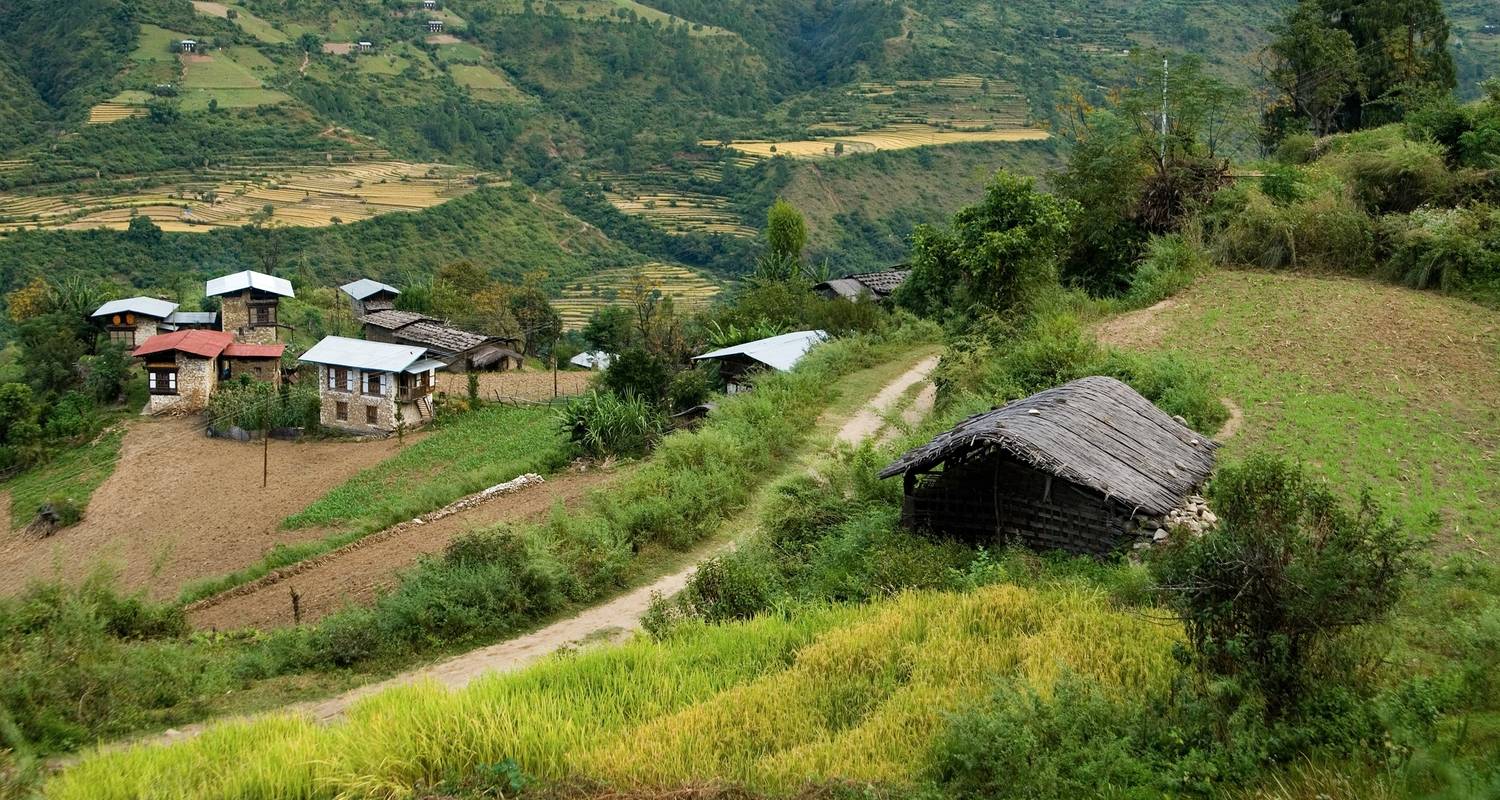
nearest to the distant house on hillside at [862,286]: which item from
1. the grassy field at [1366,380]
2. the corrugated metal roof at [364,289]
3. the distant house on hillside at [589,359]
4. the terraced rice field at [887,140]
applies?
the distant house on hillside at [589,359]

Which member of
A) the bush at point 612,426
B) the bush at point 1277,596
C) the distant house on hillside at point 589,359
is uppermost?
the bush at point 1277,596

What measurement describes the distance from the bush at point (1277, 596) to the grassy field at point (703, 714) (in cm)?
93

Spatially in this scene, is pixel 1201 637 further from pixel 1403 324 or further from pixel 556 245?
pixel 556 245

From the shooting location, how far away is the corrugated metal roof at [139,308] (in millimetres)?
41812

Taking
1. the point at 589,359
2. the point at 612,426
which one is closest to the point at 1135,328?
the point at 612,426

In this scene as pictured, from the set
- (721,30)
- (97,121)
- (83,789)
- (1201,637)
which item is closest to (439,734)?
(83,789)

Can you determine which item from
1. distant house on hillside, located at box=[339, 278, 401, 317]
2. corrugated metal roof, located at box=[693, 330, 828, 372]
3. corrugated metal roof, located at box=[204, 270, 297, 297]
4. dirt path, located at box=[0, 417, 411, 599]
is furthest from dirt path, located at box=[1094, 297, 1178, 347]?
distant house on hillside, located at box=[339, 278, 401, 317]

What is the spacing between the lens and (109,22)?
9031 centimetres

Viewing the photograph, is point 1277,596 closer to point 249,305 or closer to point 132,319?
point 249,305

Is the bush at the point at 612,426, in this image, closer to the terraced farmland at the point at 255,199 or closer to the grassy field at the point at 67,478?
the grassy field at the point at 67,478

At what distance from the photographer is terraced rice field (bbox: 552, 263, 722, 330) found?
62625mm

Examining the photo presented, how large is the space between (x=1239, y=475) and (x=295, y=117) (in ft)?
306

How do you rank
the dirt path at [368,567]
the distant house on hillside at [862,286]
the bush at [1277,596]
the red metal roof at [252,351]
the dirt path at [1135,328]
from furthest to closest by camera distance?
the distant house on hillside at [862,286], the red metal roof at [252,351], the dirt path at [1135,328], the dirt path at [368,567], the bush at [1277,596]

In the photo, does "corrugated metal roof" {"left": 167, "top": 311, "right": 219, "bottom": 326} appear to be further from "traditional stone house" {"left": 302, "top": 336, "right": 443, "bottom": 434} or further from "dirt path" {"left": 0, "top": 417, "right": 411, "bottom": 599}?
"traditional stone house" {"left": 302, "top": 336, "right": 443, "bottom": 434}
